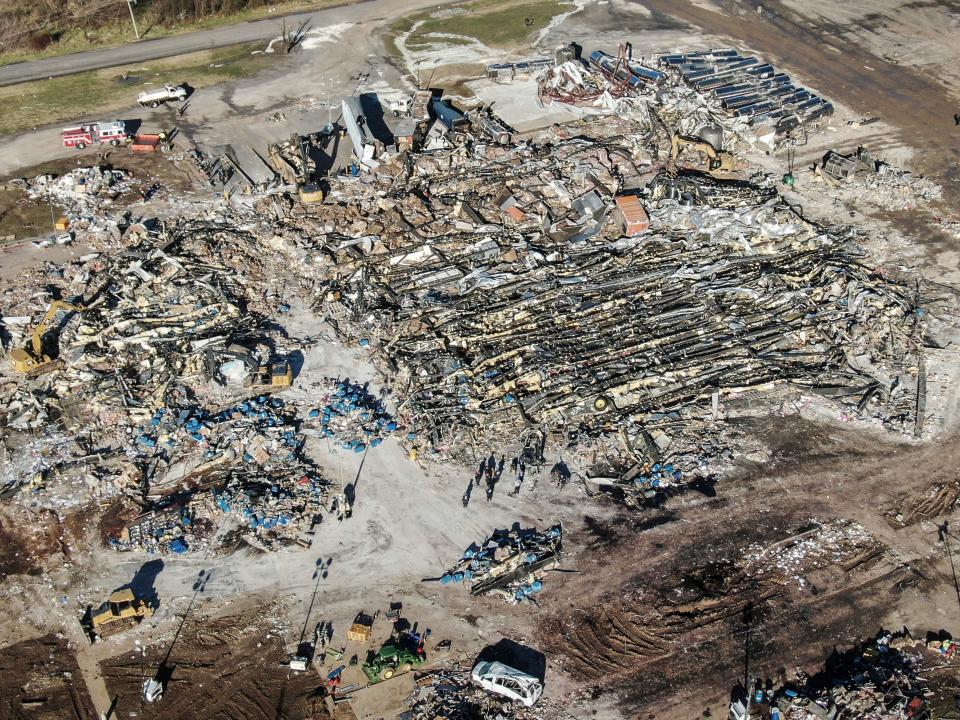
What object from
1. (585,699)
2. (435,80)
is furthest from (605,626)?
(435,80)

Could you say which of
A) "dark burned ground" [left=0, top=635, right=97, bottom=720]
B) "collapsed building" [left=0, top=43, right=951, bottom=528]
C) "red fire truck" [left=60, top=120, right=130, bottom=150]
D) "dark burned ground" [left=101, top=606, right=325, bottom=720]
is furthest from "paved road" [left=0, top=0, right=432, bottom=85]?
"dark burned ground" [left=101, top=606, right=325, bottom=720]

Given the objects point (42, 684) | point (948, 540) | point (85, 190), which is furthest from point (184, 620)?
point (85, 190)

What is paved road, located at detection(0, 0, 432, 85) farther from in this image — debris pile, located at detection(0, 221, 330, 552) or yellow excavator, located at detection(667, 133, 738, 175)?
yellow excavator, located at detection(667, 133, 738, 175)

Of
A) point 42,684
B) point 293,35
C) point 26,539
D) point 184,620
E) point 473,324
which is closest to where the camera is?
point 42,684

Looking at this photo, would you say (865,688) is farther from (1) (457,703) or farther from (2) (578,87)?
(2) (578,87)

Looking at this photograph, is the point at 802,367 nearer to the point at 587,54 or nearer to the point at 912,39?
the point at 587,54

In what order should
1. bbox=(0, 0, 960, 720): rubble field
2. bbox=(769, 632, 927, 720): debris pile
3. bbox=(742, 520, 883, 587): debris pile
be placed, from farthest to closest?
bbox=(742, 520, 883, 587): debris pile, bbox=(0, 0, 960, 720): rubble field, bbox=(769, 632, 927, 720): debris pile
